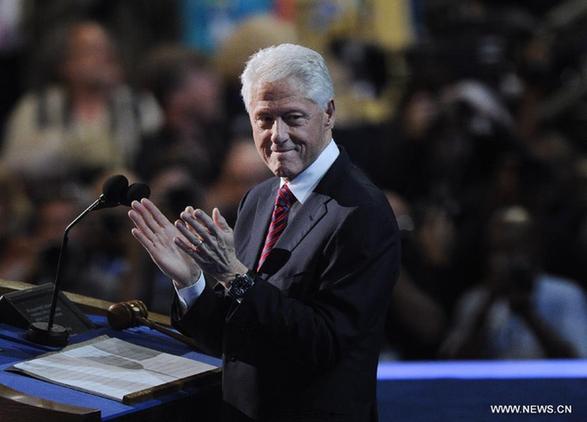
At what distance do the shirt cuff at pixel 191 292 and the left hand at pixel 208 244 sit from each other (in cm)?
11

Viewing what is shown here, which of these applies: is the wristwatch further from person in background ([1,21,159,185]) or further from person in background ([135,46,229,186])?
person in background ([1,21,159,185])

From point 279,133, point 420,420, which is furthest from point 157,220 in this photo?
point 420,420

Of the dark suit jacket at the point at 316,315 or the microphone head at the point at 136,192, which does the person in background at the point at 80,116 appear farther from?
the dark suit jacket at the point at 316,315

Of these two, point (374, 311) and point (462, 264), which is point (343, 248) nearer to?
point (374, 311)

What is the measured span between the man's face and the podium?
0.46m

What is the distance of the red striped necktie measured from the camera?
2.48m

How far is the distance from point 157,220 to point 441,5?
5631 mm

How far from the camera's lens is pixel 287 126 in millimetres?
2379

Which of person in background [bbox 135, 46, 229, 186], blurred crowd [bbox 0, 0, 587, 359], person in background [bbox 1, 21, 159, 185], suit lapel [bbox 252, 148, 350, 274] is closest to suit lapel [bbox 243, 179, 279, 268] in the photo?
suit lapel [bbox 252, 148, 350, 274]

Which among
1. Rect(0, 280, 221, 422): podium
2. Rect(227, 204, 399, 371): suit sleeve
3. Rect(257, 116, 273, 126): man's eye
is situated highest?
Rect(257, 116, 273, 126): man's eye

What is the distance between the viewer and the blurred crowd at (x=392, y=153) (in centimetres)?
453

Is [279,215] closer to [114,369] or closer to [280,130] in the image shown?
[280,130]

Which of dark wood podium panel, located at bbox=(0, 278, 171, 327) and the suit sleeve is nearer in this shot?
the suit sleeve

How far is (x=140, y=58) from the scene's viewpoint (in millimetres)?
6109
